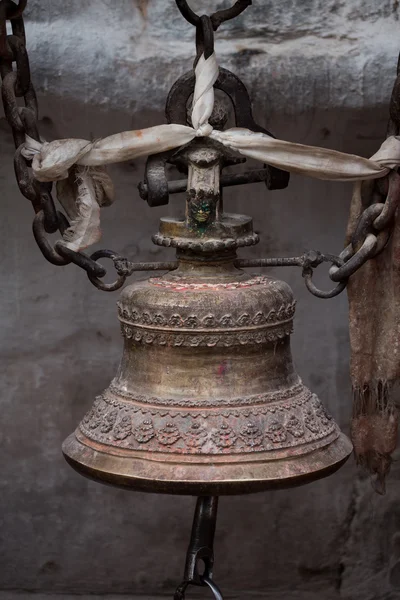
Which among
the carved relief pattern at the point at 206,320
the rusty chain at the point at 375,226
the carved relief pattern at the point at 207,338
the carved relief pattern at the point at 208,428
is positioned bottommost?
the carved relief pattern at the point at 208,428

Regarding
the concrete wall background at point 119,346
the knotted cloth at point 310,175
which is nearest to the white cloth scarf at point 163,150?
the knotted cloth at point 310,175

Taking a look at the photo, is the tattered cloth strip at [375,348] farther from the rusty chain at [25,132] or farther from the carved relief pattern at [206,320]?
the rusty chain at [25,132]

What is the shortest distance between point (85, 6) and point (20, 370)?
790 millimetres

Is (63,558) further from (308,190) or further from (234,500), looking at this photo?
(308,190)

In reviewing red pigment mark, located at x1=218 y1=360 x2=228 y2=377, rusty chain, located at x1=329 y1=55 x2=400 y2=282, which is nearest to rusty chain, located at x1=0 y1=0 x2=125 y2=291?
red pigment mark, located at x1=218 y1=360 x2=228 y2=377

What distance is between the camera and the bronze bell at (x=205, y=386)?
178 cm

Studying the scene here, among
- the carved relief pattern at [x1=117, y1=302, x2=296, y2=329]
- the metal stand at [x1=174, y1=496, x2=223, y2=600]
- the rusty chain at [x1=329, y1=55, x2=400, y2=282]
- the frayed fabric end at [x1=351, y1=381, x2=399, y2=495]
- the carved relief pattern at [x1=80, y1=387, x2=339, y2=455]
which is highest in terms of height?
the rusty chain at [x1=329, y1=55, x2=400, y2=282]

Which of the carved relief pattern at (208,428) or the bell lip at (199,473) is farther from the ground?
the carved relief pattern at (208,428)

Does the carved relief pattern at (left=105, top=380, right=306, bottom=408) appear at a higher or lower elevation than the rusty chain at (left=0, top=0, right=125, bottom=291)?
lower

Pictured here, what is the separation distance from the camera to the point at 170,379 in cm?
185

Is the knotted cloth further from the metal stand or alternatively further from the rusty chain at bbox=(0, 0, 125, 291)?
the metal stand

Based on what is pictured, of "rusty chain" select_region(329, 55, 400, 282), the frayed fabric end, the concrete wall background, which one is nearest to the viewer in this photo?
"rusty chain" select_region(329, 55, 400, 282)

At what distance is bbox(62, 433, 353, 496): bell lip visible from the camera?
5.75ft

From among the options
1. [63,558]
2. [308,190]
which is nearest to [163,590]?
[63,558]
